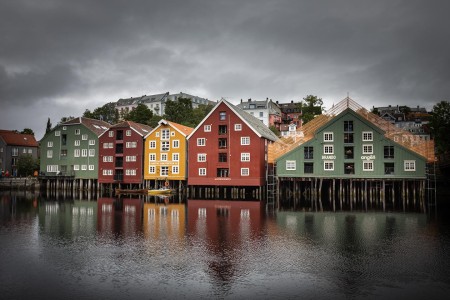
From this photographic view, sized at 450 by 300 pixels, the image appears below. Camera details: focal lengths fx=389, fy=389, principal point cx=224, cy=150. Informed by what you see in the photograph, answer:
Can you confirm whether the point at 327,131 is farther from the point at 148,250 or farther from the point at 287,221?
the point at 148,250

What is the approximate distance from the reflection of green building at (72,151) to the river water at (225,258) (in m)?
42.1

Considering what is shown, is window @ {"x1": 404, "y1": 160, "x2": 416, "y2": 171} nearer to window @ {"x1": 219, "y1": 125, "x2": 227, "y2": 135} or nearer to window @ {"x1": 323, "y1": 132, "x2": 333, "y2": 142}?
window @ {"x1": 323, "y1": 132, "x2": 333, "y2": 142}

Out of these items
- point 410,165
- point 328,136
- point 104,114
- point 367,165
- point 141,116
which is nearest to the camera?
point 410,165

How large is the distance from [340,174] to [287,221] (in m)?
25.3

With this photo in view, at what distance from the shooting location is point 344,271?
650 inches

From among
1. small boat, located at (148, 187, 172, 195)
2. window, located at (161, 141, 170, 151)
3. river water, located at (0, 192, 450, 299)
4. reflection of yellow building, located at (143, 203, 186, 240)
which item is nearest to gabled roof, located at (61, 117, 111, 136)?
window, located at (161, 141, 170, 151)

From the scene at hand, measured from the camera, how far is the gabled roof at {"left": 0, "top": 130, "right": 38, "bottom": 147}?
93.6 metres

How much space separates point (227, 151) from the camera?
194 ft

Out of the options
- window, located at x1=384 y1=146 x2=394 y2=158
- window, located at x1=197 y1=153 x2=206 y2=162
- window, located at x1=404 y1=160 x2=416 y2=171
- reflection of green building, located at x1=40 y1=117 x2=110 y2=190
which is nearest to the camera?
window, located at x1=404 y1=160 x2=416 y2=171

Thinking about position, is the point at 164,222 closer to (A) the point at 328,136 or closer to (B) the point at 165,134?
A: (A) the point at 328,136

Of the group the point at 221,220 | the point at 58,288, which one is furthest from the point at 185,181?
the point at 58,288

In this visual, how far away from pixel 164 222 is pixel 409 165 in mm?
35609

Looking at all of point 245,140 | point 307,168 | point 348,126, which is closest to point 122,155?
point 245,140

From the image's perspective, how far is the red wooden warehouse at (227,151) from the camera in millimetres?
57738
